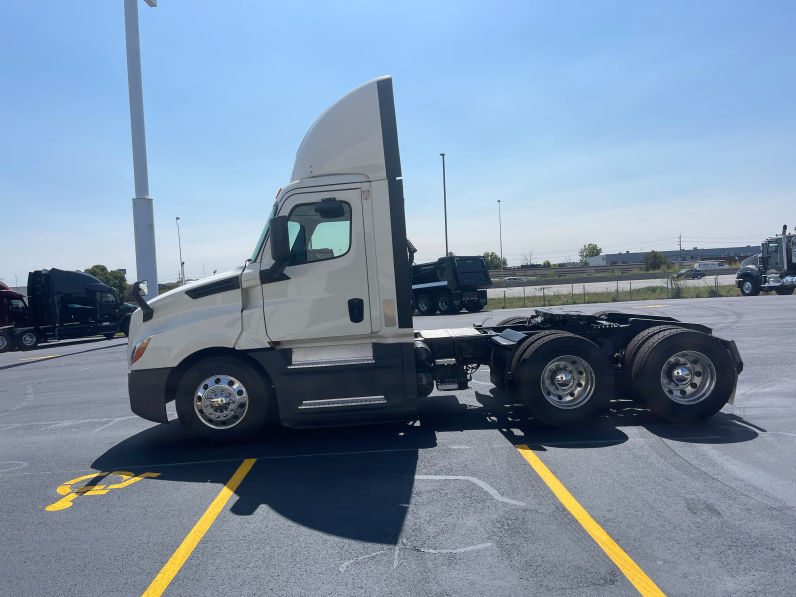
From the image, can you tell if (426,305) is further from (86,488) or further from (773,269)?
(86,488)

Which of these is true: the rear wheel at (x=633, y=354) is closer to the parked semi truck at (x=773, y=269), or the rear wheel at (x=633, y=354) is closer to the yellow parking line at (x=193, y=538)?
the yellow parking line at (x=193, y=538)

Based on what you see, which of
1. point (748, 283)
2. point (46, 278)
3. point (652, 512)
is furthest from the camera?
point (748, 283)

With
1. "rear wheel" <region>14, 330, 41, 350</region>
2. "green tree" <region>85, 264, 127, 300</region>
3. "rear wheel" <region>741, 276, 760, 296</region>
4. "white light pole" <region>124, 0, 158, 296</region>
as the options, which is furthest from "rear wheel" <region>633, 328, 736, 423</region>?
"green tree" <region>85, 264, 127, 300</region>

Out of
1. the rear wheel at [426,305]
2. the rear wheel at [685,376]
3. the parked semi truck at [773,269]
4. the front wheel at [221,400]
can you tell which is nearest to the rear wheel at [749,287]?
the parked semi truck at [773,269]

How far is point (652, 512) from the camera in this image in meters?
3.96

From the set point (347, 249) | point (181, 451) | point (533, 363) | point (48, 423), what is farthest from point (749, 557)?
point (48, 423)

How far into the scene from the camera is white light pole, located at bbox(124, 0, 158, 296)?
15695 millimetres

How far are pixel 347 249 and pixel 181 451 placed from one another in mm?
2869

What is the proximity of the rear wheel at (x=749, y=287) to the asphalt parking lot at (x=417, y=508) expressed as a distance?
2566 cm

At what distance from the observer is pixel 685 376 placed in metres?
6.26

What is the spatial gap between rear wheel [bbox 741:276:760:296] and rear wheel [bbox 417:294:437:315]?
16840 mm

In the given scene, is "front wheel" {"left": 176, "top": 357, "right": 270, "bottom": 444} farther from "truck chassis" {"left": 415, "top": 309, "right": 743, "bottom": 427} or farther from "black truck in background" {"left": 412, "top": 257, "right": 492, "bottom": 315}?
"black truck in background" {"left": 412, "top": 257, "right": 492, "bottom": 315}

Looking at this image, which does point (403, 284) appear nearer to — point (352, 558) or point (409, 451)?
point (409, 451)

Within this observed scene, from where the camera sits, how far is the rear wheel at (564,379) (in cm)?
605
